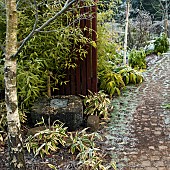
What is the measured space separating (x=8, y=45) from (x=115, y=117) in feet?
7.47

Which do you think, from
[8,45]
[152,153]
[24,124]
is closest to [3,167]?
[24,124]

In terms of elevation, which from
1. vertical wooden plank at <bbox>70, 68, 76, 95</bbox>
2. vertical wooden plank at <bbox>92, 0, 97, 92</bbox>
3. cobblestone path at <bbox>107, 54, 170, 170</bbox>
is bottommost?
cobblestone path at <bbox>107, 54, 170, 170</bbox>

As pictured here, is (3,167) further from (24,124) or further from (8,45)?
(8,45)

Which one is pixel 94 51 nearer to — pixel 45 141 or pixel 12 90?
pixel 45 141

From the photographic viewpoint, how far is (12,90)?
2.27m

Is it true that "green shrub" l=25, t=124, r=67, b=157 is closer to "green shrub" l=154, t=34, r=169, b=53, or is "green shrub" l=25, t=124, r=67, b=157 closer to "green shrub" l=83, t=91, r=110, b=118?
"green shrub" l=83, t=91, r=110, b=118

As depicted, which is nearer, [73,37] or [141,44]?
[73,37]

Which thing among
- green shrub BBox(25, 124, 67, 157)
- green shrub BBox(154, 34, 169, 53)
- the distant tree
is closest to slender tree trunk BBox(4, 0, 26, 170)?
the distant tree

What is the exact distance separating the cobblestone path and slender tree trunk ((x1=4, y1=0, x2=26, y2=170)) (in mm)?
1033

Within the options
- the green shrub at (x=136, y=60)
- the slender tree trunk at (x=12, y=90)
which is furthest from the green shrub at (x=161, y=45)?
the slender tree trunk at (x=12, y=90)

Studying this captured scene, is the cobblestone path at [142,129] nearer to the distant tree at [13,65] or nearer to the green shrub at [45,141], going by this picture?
the green shrub at [45,141]

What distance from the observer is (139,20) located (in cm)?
968

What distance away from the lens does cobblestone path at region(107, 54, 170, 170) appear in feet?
9.41

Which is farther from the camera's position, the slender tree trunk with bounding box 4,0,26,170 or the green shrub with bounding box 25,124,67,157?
the green shrub with bounding box 25,124,67,157
